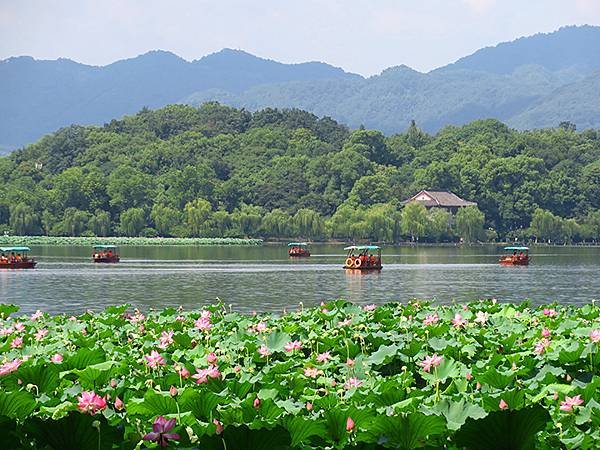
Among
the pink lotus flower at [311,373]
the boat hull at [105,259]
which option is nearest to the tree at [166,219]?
the boat hull at [105,259]

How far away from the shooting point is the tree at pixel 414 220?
3656 inches

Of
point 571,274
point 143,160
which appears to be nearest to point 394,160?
point 143,160

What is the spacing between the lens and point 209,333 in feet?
28.0

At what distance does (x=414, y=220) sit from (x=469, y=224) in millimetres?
5554

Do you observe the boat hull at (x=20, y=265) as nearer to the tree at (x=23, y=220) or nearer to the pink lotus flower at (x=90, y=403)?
the tree at (x=23, y=220)

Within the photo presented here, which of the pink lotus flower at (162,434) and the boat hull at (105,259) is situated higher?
the pink lotus flower at (162,434)

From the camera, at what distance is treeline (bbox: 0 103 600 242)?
94.9 meters

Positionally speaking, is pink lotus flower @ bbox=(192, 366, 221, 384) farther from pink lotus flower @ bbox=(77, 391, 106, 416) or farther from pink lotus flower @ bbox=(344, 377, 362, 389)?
pink lotus flower @ bbox=(77, 391, 106, 416)

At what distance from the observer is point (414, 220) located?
306 ft

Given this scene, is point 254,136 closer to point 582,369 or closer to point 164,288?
point 164,288

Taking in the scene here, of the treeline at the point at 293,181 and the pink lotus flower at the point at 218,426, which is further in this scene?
the treeline at the point at 293,181

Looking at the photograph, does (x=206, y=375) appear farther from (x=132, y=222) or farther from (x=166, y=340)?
(x=132, y=222)

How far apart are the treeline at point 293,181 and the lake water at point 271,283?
35.7 meters

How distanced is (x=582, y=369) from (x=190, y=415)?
311cm
